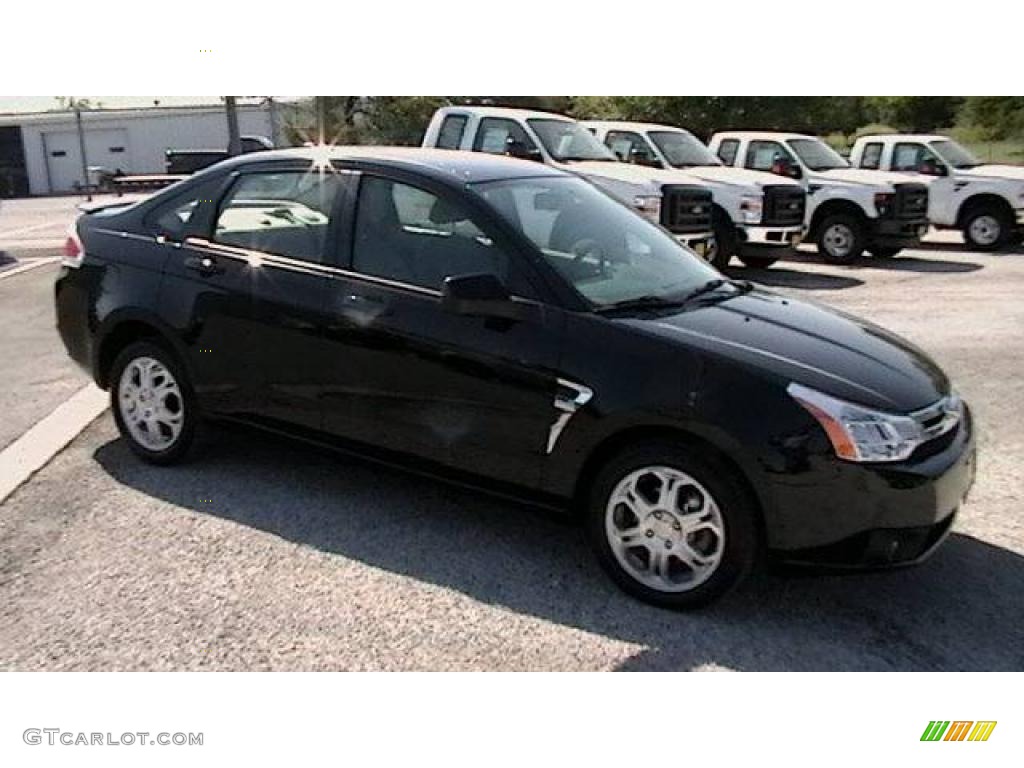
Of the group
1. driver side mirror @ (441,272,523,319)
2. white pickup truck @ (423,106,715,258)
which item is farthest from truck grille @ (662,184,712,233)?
driver side mirror @ (441,272,523,319)

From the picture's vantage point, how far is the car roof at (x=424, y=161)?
12.3ft

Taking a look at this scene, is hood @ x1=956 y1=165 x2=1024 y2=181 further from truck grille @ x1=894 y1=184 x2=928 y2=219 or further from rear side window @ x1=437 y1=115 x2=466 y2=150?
rear side window @ x1=437 y1=115 x2=466 y2=150

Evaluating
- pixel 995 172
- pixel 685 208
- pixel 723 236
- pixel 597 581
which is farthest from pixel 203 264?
pixel 995 172

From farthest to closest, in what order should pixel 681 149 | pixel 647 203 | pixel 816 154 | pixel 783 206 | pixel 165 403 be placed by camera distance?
pixel 816 154
pixel 681 149
pixel 783 206
pixel 647 203
pixel 165 403

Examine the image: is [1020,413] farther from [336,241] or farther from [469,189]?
[336,241]

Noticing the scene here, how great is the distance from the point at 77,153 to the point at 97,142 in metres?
5.15

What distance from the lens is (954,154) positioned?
1320cm

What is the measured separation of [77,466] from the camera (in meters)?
4.34

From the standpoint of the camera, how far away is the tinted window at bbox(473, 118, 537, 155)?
1002cm

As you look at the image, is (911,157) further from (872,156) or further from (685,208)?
(685,208)

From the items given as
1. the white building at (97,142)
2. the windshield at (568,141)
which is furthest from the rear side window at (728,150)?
the white building at (97,142)
